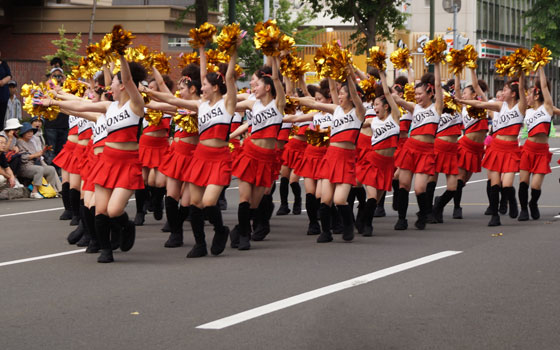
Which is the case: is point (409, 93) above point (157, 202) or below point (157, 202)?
above

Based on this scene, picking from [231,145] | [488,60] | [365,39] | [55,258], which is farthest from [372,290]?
[488,60]

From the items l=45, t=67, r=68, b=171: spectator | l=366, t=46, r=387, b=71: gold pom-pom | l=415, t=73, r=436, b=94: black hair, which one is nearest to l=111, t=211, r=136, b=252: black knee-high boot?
l=366, t=46, r=387, b=71: gold pom-pom

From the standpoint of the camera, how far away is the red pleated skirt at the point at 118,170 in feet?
32.6

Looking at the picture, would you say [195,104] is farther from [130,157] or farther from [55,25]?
[55,25]

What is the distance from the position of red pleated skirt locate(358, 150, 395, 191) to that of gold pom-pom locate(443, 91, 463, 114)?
1645 millimetres

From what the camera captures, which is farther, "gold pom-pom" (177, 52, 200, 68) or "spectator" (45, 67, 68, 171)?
"spectator" (45, 67, 68, 171)

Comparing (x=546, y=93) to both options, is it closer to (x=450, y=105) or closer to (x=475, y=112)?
(x=475, y=112)

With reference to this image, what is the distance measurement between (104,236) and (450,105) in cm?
569

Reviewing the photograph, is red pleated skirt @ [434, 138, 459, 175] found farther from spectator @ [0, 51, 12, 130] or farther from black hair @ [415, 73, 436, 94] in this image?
spectator @ [0, 51, 12, 130]

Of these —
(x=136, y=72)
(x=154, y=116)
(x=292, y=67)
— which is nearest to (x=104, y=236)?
(x=136, y=72)

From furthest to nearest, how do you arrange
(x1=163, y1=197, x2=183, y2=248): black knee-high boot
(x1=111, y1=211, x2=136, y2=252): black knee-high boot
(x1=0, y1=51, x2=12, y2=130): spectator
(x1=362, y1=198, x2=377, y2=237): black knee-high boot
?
(x1=0, y1=51, x2=12, y2=130): spectator, (x1=362, y1=198, x2=377, y2=237): black knee-high boot, (x1=163, y1=197, x2=183, y2=248): black knee-high boot, (x1=111, y1=211, x2=136, y2=252): black knee-high boot

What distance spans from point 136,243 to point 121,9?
25.0m

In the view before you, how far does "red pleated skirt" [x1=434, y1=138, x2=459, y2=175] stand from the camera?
14.2 m

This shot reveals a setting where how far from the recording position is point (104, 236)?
9969mm
